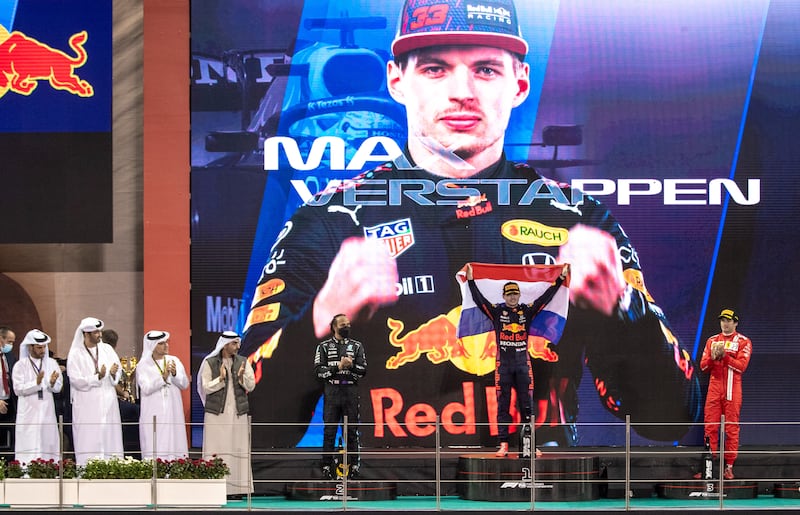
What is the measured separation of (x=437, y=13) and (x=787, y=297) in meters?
4.33

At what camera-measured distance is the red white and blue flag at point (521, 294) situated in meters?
11.6

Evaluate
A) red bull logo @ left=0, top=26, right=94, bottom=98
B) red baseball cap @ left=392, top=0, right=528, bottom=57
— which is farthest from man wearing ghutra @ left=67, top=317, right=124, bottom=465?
red baseball cap @ left=392, top=0, right=528, bottom=57

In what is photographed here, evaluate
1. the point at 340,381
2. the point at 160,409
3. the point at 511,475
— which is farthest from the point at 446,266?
the point at 160,409

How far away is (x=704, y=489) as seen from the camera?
1113 cm

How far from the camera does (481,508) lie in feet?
33.7

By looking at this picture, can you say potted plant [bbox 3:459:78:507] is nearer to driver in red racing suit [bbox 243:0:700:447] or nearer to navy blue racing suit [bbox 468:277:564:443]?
driver in red racing suit [bbox 243:0:700:447]

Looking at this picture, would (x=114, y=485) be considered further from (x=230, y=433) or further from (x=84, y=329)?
(x=84, y=329)

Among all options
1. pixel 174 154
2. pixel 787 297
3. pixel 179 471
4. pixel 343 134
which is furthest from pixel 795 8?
pixel 179 471

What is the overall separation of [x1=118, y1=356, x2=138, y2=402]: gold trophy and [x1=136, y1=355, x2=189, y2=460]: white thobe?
13.8 inches

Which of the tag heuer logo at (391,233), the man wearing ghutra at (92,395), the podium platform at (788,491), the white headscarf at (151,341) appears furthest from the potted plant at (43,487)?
the podium platform at (788,491)

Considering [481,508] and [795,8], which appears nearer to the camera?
[481,508]

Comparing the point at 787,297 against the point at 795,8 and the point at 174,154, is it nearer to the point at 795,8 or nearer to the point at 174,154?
the point at 795,8

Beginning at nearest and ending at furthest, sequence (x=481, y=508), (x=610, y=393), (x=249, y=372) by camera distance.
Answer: (x=481, y=508) → (x=249, y=372) → (x=610, y=393)

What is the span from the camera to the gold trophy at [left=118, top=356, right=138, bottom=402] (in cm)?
1180
